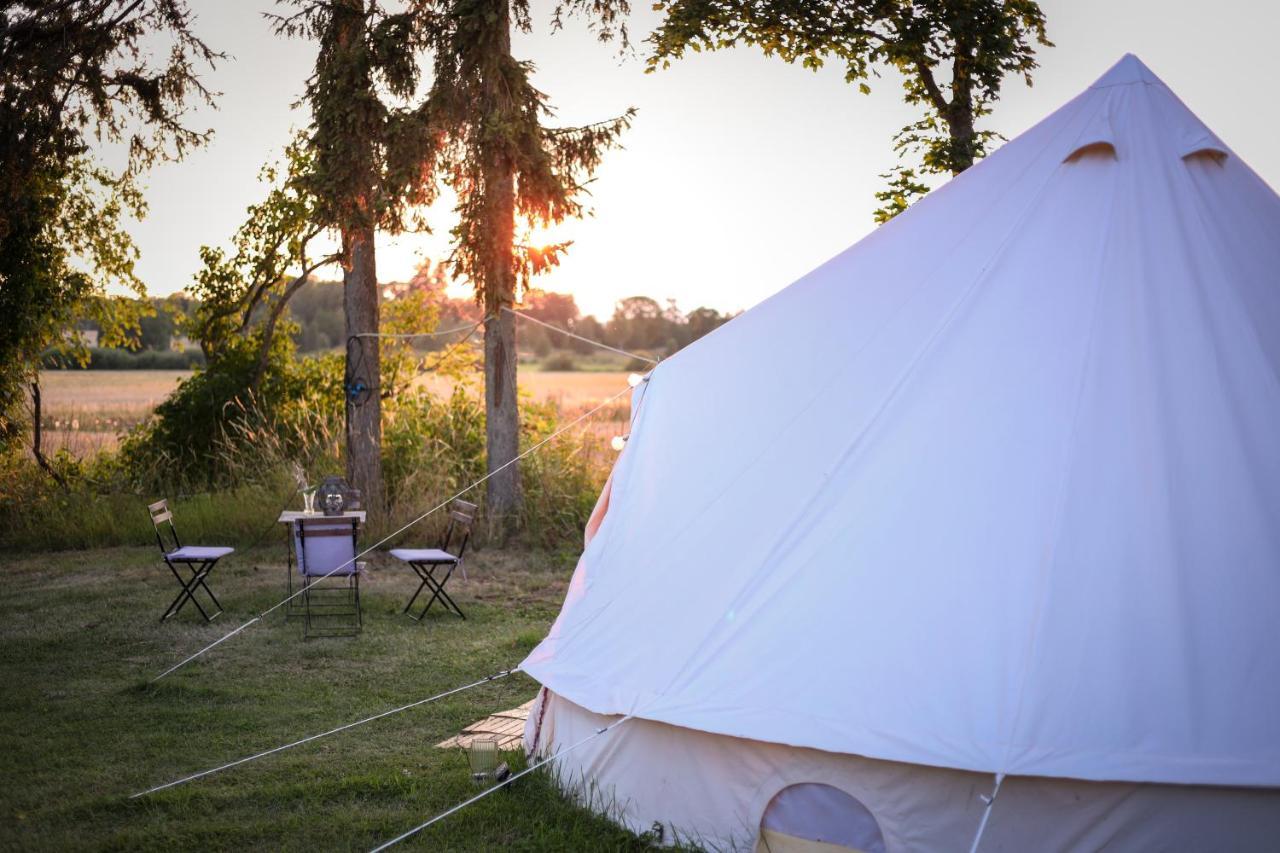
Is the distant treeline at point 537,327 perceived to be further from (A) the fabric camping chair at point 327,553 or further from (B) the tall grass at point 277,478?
(A) the fabric camping chair at point 327,553

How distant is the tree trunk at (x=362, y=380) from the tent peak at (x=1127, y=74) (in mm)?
8171

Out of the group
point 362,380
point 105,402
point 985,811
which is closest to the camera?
point 985,811

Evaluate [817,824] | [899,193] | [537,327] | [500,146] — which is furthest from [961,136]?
[537,327]

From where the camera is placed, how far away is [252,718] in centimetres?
595

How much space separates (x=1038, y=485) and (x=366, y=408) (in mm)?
8812

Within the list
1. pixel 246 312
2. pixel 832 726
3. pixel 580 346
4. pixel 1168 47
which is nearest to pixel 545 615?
pixel 832 726

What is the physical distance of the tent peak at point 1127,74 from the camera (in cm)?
458

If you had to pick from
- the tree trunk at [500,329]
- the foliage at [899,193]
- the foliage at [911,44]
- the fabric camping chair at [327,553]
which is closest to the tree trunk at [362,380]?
the tree trunk at [500,329]

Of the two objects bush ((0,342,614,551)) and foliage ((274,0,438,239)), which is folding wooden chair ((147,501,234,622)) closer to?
bush ((0,342,614,551))

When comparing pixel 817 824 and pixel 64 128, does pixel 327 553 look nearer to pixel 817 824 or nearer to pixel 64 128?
pixel 817 824

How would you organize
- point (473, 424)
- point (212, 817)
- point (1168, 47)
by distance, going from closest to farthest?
point (212, 817)
point (1168, 47)
point (473, 424)

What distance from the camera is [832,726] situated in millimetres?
3633

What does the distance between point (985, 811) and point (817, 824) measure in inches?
23.2

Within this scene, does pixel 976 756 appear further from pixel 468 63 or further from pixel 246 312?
pixel 246 312
